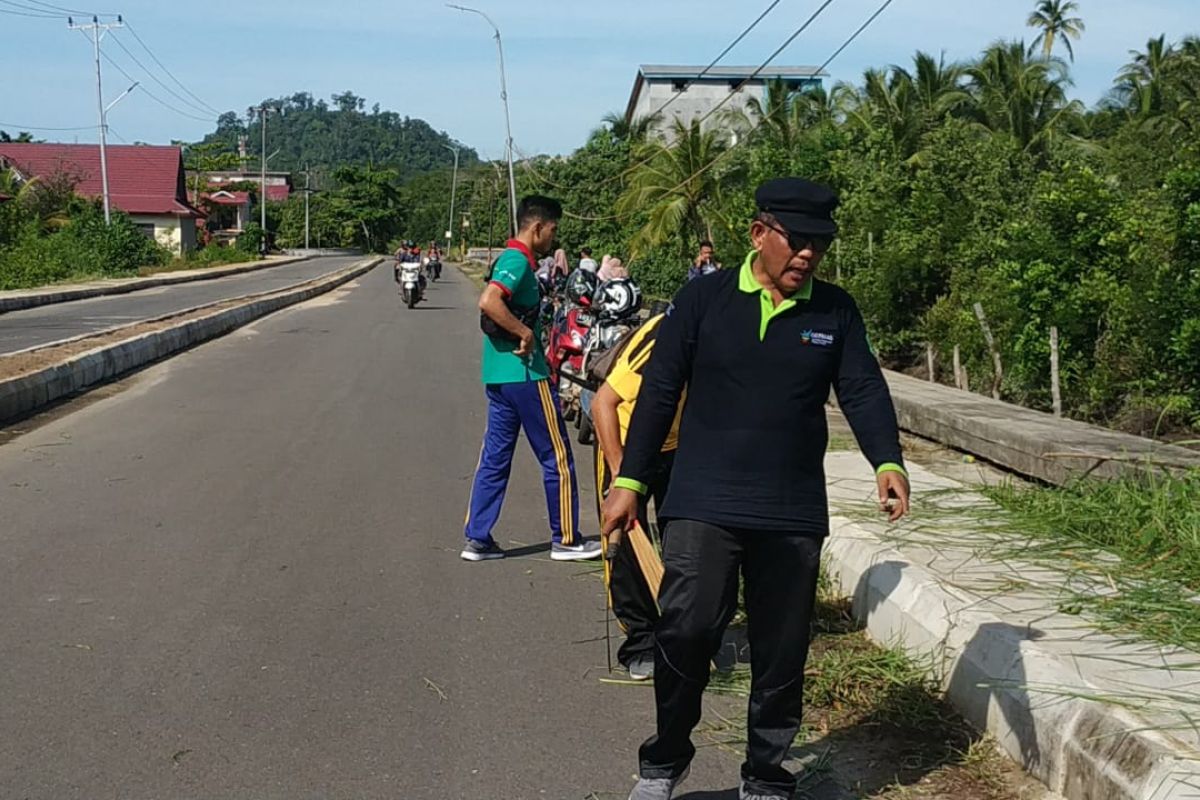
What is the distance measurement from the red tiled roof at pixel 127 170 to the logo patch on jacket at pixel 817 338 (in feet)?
245

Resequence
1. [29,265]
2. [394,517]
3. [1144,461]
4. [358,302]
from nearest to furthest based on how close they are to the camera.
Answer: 1. [1144,461]
2. [394,517]
3. [358,302]
4. [29,265]

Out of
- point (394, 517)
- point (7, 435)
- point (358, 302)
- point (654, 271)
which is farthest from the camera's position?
point (358, 302)

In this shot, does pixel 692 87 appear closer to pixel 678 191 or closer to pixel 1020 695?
pixel 678 191

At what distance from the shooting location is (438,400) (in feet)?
48.6

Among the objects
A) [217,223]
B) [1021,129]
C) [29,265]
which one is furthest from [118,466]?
[217,223]

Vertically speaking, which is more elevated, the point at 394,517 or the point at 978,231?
the point at 978,231

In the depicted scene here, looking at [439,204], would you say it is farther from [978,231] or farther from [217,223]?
[978,231]

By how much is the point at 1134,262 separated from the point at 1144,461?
3454 mm

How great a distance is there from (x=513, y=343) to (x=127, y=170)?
76422mm

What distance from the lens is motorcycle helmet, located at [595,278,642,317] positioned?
9.68m

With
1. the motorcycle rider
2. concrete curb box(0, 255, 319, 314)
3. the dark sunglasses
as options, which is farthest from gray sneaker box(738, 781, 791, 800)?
the motorcycle rider

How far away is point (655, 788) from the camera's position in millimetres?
4129

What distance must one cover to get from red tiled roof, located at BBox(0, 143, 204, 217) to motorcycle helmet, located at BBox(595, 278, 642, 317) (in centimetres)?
6912

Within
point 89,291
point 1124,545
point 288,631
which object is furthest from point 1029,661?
point 89,291
